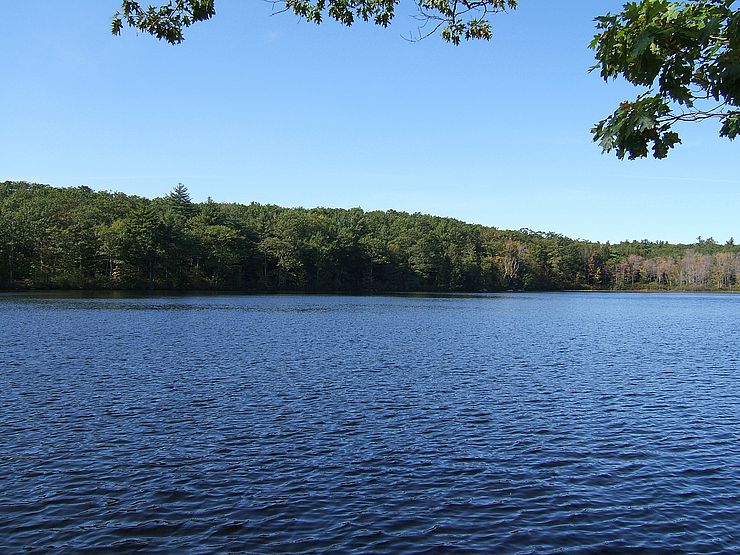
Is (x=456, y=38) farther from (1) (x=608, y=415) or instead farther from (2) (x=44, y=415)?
(2) (x=44, y=415)

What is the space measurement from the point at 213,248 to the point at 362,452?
117605mm

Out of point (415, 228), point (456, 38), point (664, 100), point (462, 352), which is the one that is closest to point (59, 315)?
point (462, 352)

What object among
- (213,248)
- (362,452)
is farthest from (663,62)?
(213,248)

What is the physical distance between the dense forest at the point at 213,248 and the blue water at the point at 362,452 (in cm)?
8349

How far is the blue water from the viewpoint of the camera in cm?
1151

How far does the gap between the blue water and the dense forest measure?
83490 millimetres

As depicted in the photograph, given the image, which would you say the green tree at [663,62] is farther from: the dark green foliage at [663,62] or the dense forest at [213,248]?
the dense forest at [213,248]

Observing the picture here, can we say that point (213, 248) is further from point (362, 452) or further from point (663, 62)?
point (663, 62)

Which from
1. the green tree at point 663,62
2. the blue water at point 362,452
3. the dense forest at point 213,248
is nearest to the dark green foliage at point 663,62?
the green tree at point 663,62

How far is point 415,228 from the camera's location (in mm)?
185750

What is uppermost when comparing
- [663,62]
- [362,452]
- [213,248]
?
[213,248]

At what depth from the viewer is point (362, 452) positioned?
54.2ft

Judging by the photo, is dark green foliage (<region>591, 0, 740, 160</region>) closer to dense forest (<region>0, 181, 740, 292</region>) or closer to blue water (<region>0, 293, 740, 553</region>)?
blue water (<region>0, 293, 740, 553</region>)

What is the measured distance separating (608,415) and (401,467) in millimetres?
10240
